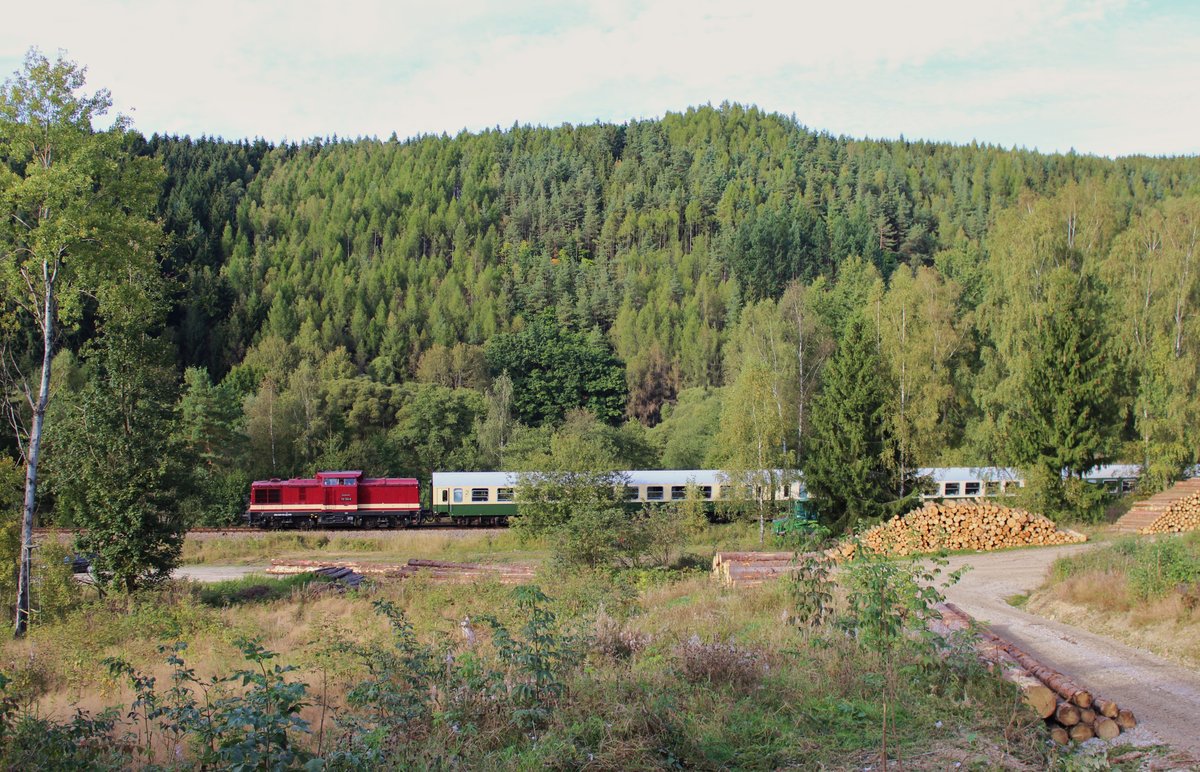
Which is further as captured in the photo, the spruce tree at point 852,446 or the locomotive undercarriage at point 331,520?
the locomotive undercarriage at point 331,520

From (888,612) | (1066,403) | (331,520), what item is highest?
(1066,403)

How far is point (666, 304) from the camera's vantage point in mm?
98312

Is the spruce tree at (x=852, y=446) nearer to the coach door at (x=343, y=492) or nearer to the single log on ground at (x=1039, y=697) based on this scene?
the coach door at (x=343, y=492)

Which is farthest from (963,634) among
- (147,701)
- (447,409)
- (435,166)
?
(435,166)

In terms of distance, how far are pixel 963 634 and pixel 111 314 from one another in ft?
58.2

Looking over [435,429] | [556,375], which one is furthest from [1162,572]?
[556,375]

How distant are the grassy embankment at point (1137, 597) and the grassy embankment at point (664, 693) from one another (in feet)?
12.6

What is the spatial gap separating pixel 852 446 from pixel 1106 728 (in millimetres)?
20066

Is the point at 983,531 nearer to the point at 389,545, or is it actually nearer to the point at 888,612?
the point at 888,612

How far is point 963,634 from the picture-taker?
9703 mm

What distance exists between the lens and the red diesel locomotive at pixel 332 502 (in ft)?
121

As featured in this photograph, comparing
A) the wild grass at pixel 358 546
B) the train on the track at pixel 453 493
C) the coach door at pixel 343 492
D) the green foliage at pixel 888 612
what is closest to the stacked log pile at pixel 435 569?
the wild grass at pixel 358 546

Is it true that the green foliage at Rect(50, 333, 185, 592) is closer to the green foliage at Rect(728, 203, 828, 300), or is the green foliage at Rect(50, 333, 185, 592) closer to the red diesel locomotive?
the red diesel locomotive

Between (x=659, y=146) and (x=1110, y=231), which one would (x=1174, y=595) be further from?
(x=659, y=146)
